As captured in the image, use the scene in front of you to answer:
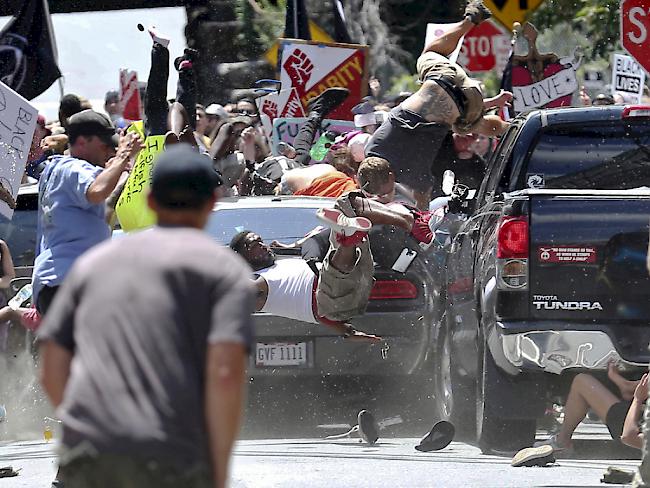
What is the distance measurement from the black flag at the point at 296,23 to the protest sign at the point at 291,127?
3845 millimetres

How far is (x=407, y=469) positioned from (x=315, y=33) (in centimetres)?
1289

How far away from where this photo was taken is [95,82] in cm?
2609

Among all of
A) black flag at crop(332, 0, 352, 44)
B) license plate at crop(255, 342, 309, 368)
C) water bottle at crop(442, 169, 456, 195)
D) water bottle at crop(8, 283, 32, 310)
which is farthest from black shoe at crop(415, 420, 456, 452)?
black flag at crop(332, 0, 352, 44)

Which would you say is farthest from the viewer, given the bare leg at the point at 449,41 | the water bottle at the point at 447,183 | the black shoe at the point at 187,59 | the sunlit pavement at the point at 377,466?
the water bottle at the point at 447,183

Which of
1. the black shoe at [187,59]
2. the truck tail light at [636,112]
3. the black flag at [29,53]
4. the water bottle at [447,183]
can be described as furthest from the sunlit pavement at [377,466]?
the black flag at [29,53]

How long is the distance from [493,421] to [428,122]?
146 inches

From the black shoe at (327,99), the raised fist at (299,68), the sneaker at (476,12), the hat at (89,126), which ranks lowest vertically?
the black shoe at (327,99)

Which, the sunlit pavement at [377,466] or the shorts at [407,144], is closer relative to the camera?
the sunlit pavement at [377,466]

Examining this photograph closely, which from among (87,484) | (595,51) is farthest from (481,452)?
(595,51)

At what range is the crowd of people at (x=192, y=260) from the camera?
440cm

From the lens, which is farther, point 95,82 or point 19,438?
point 95,82

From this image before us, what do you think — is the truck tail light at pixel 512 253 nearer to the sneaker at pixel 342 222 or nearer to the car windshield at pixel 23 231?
the sneaker at pixel 342 222

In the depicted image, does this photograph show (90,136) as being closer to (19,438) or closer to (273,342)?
(273,342)

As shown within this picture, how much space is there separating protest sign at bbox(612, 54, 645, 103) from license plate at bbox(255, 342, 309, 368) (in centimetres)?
934
